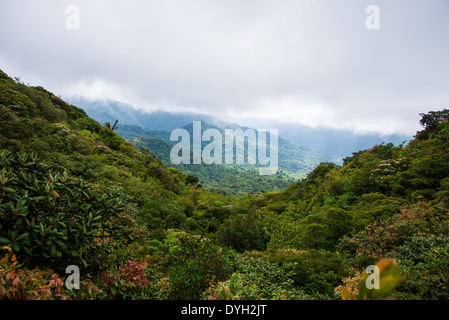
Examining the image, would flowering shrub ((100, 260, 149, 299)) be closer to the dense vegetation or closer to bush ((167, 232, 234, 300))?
the dense vegetation

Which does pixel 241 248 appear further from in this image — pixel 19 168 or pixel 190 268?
pixel 19 168

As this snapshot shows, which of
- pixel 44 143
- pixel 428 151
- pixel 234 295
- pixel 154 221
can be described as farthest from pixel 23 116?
pixel 428 151

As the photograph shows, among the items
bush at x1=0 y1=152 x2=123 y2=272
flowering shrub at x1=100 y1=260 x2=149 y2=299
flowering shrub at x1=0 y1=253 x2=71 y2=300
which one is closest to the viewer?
flowering shrub at x1=0 y1=253 x2=71 y2=300

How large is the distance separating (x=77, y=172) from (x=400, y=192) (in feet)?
62.4

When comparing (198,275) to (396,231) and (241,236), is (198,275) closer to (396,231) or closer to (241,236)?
(241,236)

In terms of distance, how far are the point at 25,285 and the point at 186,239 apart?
5.00 m

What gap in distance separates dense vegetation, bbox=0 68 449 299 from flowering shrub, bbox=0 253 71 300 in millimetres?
13

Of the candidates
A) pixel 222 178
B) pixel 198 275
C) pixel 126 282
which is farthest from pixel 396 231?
pixel 222 178

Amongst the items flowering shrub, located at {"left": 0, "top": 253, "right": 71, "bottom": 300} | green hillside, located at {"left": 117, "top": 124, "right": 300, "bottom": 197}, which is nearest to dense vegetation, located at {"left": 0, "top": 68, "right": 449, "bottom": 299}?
flowering shrub, located at {"left": 0, "top": 253, "right": 71, "bottom": 300}

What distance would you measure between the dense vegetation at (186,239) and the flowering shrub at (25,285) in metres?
0.01

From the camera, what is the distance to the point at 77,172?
12.0 meters

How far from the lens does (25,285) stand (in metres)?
2.07

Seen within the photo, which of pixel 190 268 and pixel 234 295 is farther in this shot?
pixel 190 268

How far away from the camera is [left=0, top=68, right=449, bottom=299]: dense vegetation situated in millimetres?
2510
